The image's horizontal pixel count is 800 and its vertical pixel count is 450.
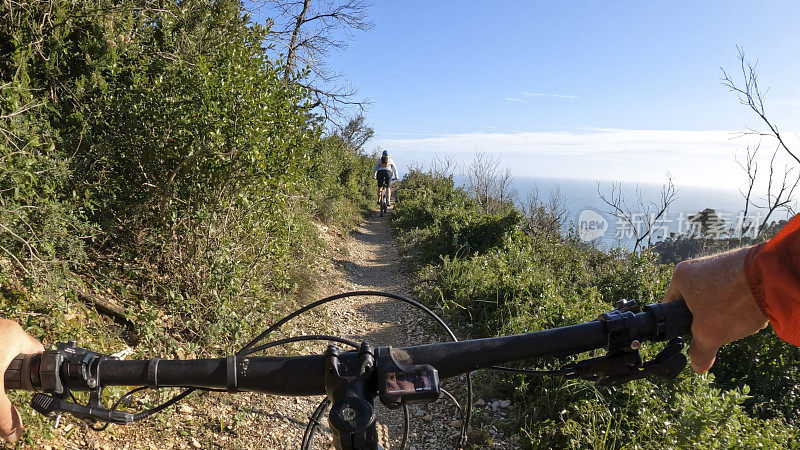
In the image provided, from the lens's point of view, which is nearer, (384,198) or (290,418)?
(290,418)

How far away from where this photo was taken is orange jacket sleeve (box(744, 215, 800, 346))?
0.97m

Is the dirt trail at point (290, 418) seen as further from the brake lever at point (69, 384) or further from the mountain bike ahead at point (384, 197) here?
the mountain bike ahead at point (384, 197)

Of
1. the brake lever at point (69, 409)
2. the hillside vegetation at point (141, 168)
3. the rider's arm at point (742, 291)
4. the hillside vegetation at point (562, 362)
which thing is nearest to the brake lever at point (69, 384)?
the brake lever at point (69, 409)

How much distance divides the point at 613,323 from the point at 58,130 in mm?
4700

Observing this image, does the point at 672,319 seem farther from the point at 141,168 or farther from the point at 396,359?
the point at 141,168

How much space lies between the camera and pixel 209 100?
12.6 feet

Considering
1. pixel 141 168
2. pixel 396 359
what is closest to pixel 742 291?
pixel 396 359

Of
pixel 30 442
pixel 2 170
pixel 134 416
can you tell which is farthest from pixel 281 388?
pixel 2 170

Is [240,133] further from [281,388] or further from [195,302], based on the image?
[281,388]

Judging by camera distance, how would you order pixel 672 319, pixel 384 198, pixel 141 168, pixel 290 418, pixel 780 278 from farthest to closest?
pixel 384 198, pixel 141 168, pixel 290 418, pixel 672 319, pixel 780 278

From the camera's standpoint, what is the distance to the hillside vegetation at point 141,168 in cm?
347

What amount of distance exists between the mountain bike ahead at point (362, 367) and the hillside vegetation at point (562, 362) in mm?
2534

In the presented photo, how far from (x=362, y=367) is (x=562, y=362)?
10.8ft

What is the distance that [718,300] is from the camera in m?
1.08
